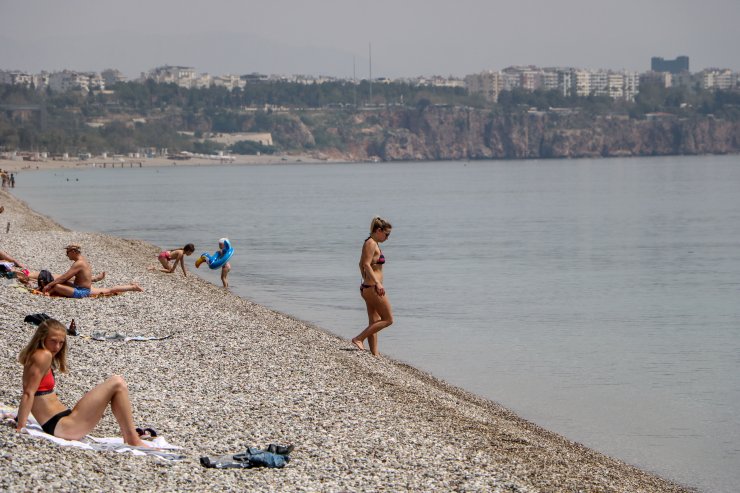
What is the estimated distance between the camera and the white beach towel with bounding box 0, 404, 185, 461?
28.4ft

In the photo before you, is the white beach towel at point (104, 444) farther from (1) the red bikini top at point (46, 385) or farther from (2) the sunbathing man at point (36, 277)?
(2) the sunbathing man at point (36, 277)

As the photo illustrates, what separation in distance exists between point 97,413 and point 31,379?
1.79 ft

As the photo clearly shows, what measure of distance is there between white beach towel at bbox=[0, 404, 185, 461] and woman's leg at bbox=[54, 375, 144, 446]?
0.07 metres

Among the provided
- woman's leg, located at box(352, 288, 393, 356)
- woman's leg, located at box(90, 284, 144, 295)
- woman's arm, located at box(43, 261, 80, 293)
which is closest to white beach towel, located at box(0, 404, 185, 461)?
woman's leg, located at box(352, 288, 393, 356)

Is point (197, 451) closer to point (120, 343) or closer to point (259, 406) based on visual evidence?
point (259, 406)

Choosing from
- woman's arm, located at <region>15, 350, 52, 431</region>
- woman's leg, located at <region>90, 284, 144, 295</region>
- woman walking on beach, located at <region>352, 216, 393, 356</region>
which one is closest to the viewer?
woman's arm, located at <region>15, 350, 52, 431</region>

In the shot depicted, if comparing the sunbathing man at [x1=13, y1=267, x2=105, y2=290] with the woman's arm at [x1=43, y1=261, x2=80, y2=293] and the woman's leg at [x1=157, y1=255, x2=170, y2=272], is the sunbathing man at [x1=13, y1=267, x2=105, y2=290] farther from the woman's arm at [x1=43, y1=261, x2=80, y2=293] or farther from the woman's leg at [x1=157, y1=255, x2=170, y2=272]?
the woman's leg at [x1=157, y1=255, x2=170, y2=272]

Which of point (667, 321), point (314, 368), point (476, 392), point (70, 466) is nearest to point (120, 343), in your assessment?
point (314, 368)

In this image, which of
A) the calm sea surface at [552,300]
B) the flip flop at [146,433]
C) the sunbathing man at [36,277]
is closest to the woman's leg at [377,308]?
the calm sea surface at [552,300]

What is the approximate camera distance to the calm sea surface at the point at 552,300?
14.8 meters

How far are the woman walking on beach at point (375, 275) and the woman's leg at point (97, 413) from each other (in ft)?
18.3

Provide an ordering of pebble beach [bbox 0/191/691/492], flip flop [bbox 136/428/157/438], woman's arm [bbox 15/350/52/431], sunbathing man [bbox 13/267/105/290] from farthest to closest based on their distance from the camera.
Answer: sunbathing man [bbox 13/267/105/290] → flip flop [bbox 136/428/157/438] → woman's arm [bbox 15/350/52/431] → pebble beach [bbox 0/191/691/492]

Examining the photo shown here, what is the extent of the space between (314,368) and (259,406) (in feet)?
8.39

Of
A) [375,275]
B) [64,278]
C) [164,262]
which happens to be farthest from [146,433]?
[164,262]
